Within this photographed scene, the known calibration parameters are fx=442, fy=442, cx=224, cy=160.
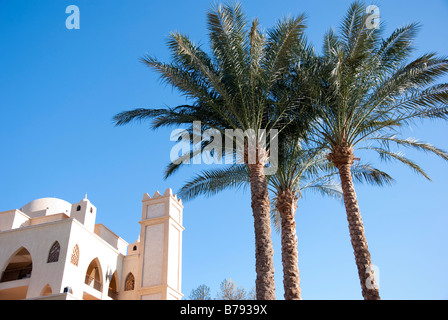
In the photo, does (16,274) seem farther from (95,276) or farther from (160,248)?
(160,248)

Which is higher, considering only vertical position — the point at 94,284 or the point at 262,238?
the point at 94,284

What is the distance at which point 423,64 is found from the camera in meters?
12.6

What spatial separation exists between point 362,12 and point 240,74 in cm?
408

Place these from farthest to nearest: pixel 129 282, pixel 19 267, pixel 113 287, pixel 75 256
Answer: pixel 19 267 → pixel 113 287 → pixel 129 282 → pixel 75 256

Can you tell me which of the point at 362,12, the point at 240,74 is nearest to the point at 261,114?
the point at 240,74

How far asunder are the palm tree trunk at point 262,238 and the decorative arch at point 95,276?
14304 millimetres

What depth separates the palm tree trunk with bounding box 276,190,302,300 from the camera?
12.2 metres

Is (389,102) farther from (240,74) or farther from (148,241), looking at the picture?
(148,241)

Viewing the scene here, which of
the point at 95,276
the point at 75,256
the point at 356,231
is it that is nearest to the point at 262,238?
the point at 356,231

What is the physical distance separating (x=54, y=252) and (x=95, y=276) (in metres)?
3.85

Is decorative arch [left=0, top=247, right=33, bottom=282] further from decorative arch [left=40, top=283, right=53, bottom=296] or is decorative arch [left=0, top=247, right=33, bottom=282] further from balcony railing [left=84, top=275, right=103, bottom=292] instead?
balcony railing [left=84, top=275, right=103, bottom=292]

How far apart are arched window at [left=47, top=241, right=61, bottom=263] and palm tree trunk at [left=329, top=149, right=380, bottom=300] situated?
14.7 m

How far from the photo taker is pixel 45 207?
94.9 ft

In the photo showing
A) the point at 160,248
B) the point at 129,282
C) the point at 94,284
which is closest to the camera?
the point at 94,284
